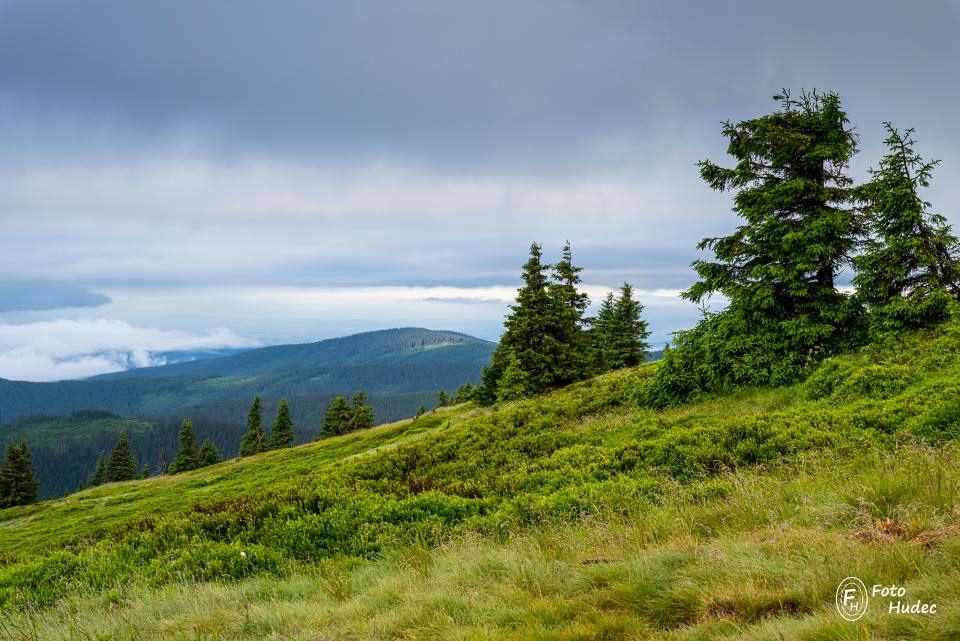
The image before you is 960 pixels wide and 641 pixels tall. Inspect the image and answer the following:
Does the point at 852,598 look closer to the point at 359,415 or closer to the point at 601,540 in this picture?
the point at 601,540

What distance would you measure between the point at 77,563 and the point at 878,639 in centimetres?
1077

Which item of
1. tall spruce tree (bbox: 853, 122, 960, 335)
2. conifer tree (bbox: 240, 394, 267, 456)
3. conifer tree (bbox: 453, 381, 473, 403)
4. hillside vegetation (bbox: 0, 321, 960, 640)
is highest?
tall spruce tree (bbox: 853, 122, 960, 335)

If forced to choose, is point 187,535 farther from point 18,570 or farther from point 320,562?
point 320,562

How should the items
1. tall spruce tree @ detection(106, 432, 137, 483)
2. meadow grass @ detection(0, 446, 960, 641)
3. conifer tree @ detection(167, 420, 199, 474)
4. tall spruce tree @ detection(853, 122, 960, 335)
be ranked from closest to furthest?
meadow grass @ detection(0, 446, 960, 641) → tall spruce tree @ detection(853, 122, 960, 335) → conifer tree @ detection(167, 420, 199, 474) → tall spruce tree @ detection(106, 432, 137, 483)

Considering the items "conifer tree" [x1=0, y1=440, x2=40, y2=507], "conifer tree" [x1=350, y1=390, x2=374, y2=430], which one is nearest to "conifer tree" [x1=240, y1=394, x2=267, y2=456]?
"conifer tree" [x1=350, y1=390, x2=374, y2=430]

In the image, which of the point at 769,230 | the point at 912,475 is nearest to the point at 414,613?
the point at 912,475

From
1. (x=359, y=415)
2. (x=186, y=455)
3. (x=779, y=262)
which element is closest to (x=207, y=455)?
(x=186, y=455)

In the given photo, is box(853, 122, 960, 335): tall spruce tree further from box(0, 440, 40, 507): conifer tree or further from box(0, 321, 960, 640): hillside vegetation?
box(0, 440, 40, 507): conifer tree

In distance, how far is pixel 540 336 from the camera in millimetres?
34938

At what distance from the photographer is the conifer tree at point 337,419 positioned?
6812 cm

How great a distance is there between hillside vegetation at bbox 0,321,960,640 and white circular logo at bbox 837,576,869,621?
0.26ft

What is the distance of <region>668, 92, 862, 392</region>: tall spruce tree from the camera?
14289 millimetres

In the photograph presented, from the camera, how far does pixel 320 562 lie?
6.96m

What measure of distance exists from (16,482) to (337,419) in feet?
132
